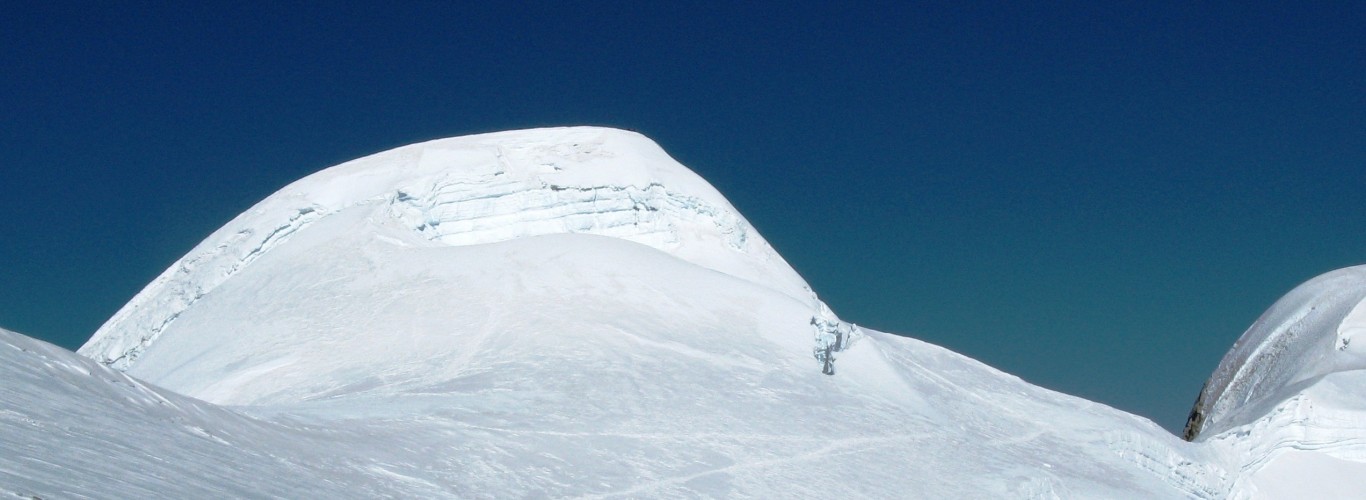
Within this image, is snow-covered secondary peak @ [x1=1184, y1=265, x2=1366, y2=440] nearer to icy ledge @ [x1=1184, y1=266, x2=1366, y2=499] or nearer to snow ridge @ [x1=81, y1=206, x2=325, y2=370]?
icy ledge @ [x1=1184, y1=266, x2=1366, y2=499]

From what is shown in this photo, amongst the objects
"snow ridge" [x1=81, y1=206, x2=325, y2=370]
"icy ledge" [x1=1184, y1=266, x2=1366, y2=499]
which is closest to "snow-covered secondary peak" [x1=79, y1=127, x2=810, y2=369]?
"snow ridge" [x1=81, y1=206, x2=325, y2=370]

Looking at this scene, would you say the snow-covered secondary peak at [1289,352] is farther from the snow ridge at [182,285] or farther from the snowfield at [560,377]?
the snow ridge at [182,285]

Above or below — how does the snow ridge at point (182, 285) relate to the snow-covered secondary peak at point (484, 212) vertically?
below

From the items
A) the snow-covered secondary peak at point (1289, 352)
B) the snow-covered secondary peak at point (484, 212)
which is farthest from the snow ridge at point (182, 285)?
the snow-covered secondary peak at point (1289, 352)

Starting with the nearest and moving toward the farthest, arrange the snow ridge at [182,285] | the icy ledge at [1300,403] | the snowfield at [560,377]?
the snowfield at [560,377] < the icy ledge at [1300,403] < the snow ridge at [182,285]

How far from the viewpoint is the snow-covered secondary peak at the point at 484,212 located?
25.0 m


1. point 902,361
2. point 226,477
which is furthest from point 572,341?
point 226,477

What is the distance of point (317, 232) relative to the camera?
25.1 metres

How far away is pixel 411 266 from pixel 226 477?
13524 millimetres

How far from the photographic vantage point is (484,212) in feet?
84.2

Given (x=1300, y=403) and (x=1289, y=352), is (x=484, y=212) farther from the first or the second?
(x=1289, y=352)

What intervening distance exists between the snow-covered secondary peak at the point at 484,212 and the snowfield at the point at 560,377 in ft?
0.22

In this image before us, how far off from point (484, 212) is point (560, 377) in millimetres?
8635

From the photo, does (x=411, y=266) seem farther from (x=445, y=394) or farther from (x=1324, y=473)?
(x=1324, y=473)
